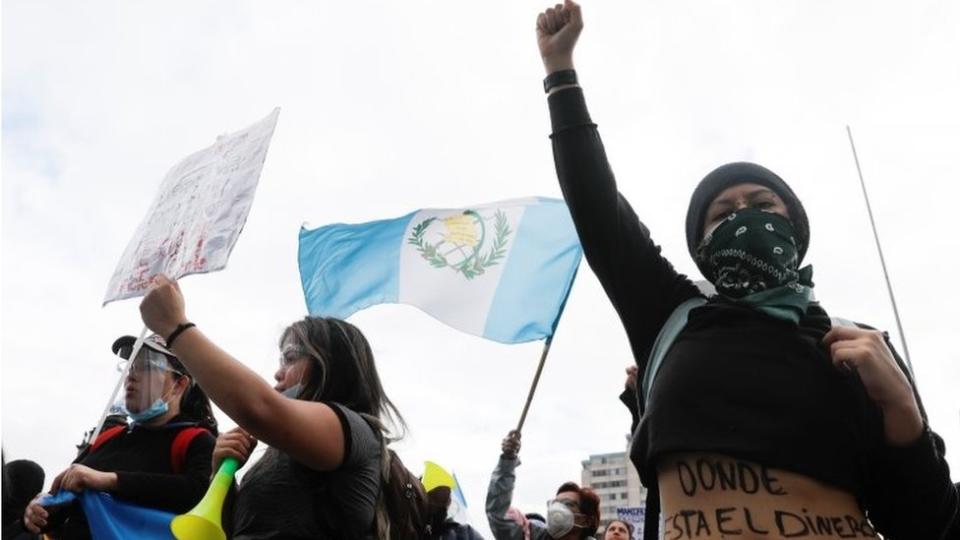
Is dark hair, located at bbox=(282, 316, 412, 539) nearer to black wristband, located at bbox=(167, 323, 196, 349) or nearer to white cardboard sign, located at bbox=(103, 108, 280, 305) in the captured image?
black wristband, located at bbox=(167, 323, 196, 349)

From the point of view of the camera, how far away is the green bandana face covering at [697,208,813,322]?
1.77 metres

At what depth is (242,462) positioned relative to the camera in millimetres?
2498

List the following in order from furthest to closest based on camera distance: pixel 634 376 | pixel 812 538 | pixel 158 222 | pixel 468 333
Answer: pixel 468 333, pixel 158 222, pixel 634 376, pixel 812 538

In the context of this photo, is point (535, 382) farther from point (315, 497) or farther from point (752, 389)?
point (752, 389)

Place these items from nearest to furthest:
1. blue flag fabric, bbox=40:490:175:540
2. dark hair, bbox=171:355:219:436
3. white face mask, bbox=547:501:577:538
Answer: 1. blue flag fabric, bbox=40:490:175:540
2. dark hair, bbox=171:355:219:436
3. white face mask, bbox=547:501:577:538

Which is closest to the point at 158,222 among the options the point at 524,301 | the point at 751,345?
the point at 524,301

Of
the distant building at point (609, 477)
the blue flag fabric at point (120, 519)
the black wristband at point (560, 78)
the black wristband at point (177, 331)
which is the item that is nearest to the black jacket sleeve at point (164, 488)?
the blue flag fabric at point (120, 519)

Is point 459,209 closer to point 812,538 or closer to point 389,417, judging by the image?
point 389,417

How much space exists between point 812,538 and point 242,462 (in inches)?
65.8

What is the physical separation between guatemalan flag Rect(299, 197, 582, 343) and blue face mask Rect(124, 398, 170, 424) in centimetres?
145

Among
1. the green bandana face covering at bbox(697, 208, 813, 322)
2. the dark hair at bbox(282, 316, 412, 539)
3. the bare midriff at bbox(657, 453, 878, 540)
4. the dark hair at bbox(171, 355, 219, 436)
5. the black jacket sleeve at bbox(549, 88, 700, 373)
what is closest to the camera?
the bare midriff at bbox(657, 453, 878, 540)

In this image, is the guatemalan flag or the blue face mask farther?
the guatemalan flag

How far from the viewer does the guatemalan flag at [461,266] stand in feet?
16.1

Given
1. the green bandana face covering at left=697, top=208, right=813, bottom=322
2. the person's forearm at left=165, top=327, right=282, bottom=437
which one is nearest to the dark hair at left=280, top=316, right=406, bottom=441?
the person's forearm at left=165, top=327, right=282, bottom=437
